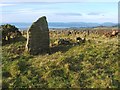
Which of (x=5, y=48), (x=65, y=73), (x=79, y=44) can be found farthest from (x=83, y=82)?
(x=5, y=48)

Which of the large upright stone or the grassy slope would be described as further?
the large upright stone

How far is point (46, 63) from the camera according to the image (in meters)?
26.3

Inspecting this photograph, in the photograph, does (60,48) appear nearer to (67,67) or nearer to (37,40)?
(37,40)

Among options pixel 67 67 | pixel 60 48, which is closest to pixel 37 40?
pixel 60 48

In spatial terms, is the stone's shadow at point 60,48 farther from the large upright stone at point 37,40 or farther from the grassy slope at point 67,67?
the large upright stone at point 37,40

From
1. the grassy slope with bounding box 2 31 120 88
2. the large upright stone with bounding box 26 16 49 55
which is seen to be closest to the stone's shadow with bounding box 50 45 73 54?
the grassy slope with bounding box 2 31 120 88

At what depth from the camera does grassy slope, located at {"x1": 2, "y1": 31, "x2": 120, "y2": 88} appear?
23.5 metres

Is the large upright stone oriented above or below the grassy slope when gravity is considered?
above

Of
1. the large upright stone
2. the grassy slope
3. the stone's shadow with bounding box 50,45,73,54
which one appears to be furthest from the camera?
the large upright stone

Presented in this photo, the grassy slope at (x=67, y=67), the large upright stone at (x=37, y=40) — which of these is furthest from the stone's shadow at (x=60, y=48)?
the large upright stone at (x=37, y=40)

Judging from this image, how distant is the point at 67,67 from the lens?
25.2m

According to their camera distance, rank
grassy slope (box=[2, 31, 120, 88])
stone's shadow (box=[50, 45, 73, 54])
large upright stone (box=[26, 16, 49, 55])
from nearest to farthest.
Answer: grassy slope (box=[2, 31, 120, 88]), stone's shadow (box=[50, 45, 73, 54]), large upright stone (box=[26, 16, 49, 55])

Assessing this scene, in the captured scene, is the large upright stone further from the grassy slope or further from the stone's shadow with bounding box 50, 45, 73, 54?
the grassy slope

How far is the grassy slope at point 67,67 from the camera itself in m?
23.5
